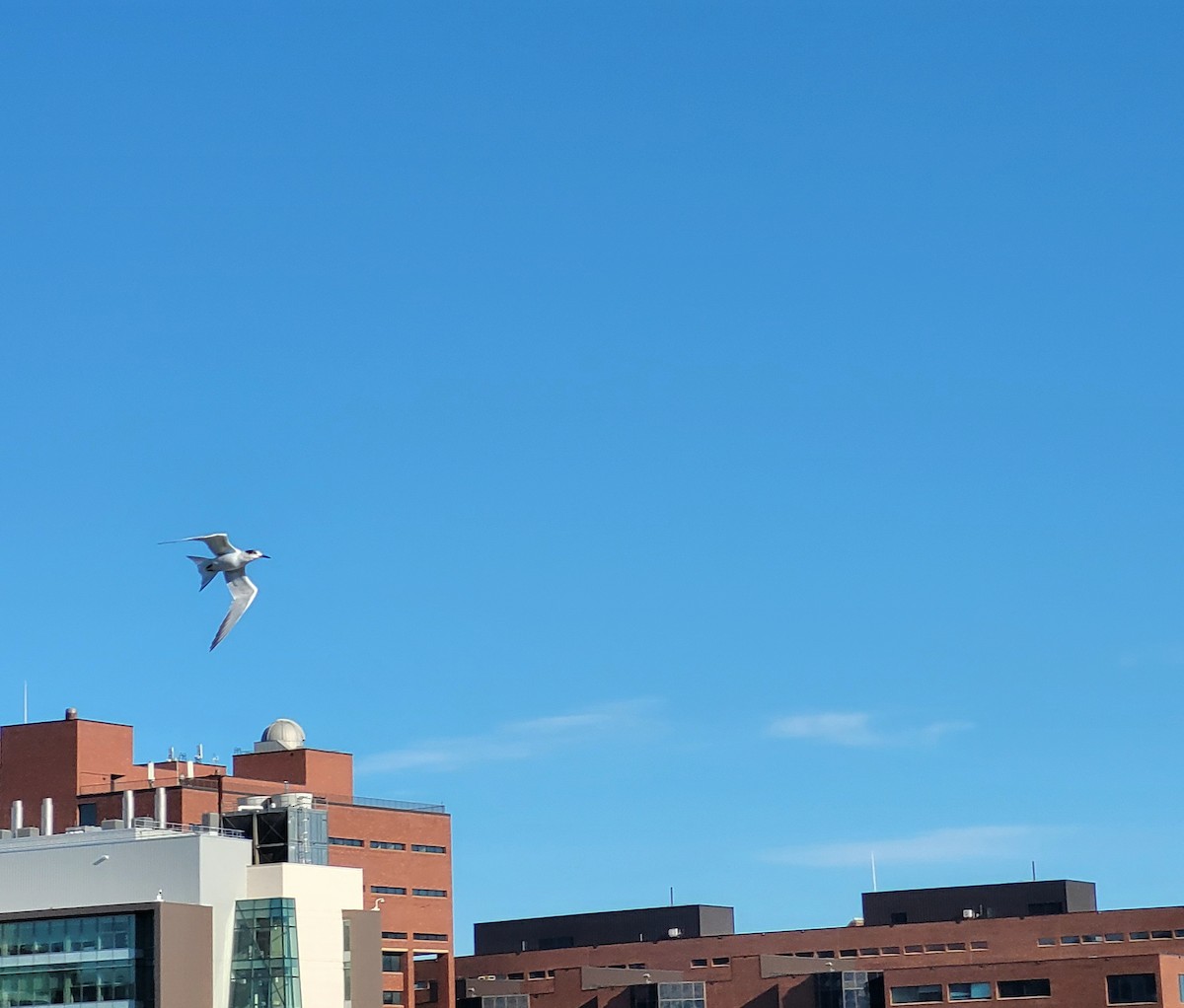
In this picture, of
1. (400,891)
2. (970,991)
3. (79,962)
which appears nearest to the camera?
(79,962)

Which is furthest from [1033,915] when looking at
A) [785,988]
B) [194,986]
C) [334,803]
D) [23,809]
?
[194,986]

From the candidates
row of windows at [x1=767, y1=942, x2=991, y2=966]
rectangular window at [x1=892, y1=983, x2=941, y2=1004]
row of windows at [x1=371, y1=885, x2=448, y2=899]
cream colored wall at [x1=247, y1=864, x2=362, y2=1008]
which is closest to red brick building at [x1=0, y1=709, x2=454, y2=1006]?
row of windows at [x1=371, y1=885, x2=448, y2=899]

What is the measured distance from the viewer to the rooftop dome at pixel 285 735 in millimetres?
157750

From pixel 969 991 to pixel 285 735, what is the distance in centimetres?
4980

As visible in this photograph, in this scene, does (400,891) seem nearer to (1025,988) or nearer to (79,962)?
(1025,988)

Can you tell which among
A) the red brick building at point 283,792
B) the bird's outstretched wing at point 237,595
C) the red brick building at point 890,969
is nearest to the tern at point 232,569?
the bird's outstretched wing at point 237,595

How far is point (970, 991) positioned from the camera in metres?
157

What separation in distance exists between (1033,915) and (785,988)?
1416 inches

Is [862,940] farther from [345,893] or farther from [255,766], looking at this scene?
[345,893]

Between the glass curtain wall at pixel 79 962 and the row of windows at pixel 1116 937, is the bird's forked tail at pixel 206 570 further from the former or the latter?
the row of windows at pixel 1116 937

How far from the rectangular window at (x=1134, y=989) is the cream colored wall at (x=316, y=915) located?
2244 inches

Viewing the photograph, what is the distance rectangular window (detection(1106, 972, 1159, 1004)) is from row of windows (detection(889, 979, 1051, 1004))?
16.0 feet

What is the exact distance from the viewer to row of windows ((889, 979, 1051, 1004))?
508ft

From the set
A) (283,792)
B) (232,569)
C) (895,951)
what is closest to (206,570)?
(232,569)
